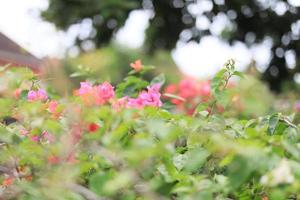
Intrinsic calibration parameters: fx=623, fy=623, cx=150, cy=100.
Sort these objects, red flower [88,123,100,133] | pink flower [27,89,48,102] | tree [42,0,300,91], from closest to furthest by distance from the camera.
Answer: red flower [88,123,100,133]
pink flower [27,89,48,102]
tree [42,0,300,91]

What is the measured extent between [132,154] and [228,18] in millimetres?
8082

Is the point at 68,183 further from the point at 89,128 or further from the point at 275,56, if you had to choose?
the point at 275,56

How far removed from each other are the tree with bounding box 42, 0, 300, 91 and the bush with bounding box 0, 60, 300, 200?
23.1 ft

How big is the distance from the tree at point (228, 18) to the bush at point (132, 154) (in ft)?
23.1

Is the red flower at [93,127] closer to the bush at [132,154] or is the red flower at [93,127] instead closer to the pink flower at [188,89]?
the bush at [132,154]

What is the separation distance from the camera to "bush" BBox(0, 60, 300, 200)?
1077 millimetres

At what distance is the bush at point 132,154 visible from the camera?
3.53ft

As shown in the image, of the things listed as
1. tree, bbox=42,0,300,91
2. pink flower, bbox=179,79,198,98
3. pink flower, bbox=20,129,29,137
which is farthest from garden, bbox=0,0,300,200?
tree, bbox=42,0,300,91

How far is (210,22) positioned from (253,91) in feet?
10.7

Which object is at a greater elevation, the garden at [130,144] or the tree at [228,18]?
the tree at [228,18]

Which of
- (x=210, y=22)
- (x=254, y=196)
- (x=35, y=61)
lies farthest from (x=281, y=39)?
(x=254, y=196)


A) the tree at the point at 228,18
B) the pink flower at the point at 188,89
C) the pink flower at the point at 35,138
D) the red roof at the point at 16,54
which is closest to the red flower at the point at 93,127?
the pink flower at the point at 35,138

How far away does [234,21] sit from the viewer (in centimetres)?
899

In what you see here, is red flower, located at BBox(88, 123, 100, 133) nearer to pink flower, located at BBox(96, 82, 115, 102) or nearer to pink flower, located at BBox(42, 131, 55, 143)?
pink flower, located at BBox(42, 131, 55, 143)
